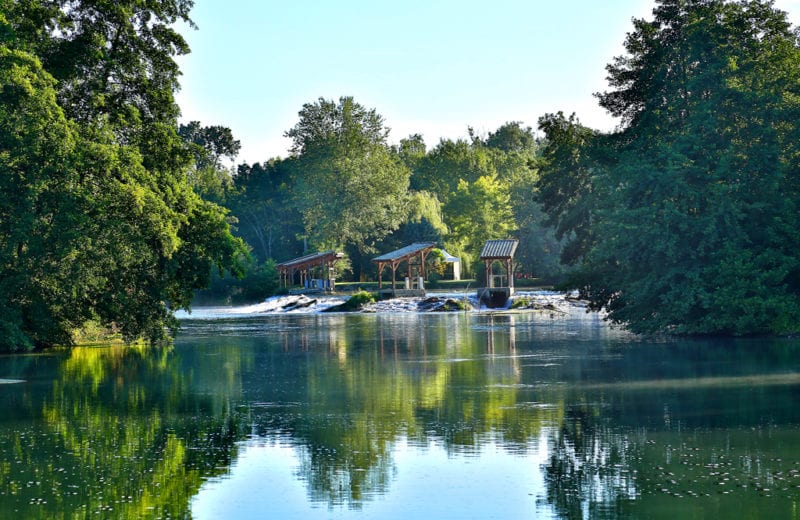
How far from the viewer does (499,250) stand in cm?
6919

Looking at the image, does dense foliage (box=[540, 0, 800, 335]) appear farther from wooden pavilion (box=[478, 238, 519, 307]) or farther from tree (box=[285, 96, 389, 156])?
tree (box=[285, 96, 389, 156])

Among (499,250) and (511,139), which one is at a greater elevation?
(511,139)

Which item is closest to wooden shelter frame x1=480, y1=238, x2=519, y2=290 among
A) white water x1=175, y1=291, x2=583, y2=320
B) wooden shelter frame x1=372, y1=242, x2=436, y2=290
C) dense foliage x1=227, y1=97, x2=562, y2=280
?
white water x1=175, y1=291, x2=583, y2=320

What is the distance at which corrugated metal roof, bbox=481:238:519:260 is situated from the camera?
225 feet

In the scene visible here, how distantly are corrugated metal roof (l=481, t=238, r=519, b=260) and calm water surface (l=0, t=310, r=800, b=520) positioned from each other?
35.8 metres

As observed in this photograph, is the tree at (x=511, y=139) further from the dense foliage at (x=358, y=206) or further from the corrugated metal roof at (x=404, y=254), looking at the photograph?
the corrugated metal roof at (x=404, y=254)

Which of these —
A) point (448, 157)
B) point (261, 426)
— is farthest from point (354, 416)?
point (448, 157)

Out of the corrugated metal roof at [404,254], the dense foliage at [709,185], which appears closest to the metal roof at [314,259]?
the corrugated metal roof at [404,254]

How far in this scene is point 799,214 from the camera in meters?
35.9

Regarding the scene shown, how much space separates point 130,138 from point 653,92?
18.9 meters

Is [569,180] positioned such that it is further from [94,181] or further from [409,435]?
[409,435]

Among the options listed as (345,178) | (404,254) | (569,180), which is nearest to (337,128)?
(345,178)

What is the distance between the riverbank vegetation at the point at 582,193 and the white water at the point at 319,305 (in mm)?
19382

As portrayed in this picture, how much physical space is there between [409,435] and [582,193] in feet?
95.7
